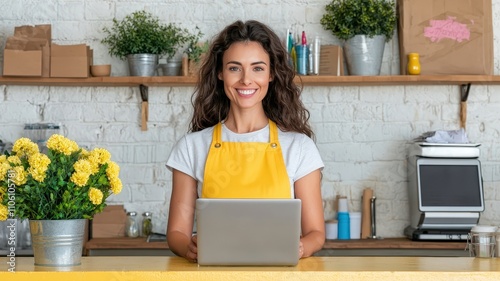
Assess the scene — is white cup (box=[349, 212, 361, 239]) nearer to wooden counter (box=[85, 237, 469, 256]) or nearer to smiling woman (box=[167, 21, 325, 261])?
wooden counter (box=[85, 237, 469, 256])

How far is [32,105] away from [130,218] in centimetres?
81

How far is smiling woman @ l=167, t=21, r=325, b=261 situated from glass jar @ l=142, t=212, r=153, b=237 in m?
1.73

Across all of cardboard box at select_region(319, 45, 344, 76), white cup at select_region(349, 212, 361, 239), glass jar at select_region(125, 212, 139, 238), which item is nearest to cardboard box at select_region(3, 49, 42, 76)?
glass jar at select_region(125, 212, 139, 238)

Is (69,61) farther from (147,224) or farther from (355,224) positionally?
(355,224)

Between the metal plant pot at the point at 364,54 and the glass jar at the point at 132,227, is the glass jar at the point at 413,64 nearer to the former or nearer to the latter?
the metal plant pot at the point at 364,54

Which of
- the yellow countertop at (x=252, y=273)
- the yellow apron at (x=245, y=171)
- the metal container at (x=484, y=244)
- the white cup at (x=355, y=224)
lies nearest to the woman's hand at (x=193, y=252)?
the yellow countertop at (x=252, y=273)

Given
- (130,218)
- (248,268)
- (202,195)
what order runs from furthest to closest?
1. (130,218)
2. (202,195)
3. (248,268)

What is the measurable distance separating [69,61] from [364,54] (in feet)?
4.89

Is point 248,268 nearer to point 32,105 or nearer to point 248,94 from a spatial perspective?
point 248,94

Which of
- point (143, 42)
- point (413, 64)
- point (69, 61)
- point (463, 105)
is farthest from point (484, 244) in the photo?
point (69, 61)

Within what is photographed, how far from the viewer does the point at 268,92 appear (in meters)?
2.83

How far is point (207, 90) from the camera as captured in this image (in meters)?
2.81

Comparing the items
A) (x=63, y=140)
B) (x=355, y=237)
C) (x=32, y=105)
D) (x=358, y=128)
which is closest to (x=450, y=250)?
(x=355, y=237)

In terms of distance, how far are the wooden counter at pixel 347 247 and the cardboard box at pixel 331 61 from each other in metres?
0.86
